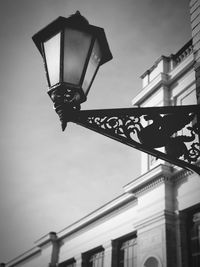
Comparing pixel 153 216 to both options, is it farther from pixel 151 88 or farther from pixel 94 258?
pixel 94 258

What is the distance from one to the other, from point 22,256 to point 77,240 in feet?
26.2

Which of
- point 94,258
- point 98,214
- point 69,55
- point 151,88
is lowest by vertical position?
point 69,55

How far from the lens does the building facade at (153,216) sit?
11.6 meters

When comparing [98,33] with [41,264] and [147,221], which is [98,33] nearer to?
[147,221]

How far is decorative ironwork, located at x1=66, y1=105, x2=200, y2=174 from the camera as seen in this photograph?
314 cm

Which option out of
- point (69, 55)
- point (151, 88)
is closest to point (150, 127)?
point (69, 55)

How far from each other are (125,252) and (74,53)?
13.4 m

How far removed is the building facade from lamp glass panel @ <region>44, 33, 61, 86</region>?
21.4 feet

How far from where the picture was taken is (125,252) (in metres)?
15.1

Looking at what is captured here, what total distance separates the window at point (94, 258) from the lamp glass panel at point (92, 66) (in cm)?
1443

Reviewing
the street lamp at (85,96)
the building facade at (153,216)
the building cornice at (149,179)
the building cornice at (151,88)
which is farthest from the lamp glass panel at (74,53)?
the building cornice at (151,88)

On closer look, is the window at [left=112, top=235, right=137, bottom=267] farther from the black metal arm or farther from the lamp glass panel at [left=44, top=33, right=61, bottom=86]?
the lamp glass panel at [left=44, top=33, right=61, bottom=86]

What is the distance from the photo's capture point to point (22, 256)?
24.7m

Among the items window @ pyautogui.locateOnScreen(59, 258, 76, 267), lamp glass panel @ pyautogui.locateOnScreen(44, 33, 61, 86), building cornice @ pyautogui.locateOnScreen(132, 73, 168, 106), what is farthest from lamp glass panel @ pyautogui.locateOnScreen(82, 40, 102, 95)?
window @ pyautogui.locateOnScreen(59, 258, 76, 267)
